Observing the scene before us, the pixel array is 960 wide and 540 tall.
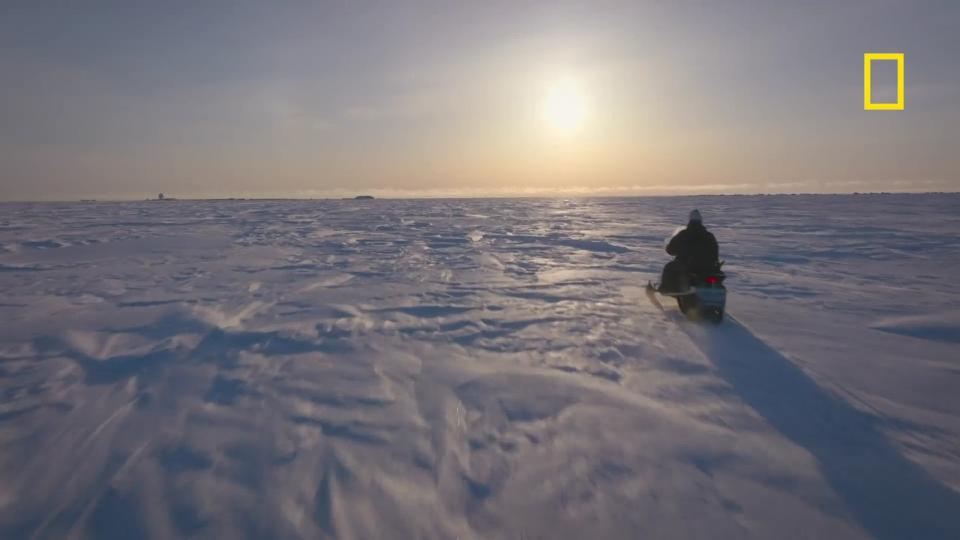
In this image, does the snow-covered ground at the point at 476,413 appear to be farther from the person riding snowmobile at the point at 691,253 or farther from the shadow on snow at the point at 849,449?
the person riding snowmobile at the point at 691,253

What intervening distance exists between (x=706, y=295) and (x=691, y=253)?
1.89ft

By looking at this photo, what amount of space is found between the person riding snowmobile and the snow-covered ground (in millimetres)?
583

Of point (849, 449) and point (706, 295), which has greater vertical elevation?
point (706, 295)

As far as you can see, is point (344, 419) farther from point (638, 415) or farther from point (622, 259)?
point (622, 259)

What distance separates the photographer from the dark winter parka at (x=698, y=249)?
5512 millimetres

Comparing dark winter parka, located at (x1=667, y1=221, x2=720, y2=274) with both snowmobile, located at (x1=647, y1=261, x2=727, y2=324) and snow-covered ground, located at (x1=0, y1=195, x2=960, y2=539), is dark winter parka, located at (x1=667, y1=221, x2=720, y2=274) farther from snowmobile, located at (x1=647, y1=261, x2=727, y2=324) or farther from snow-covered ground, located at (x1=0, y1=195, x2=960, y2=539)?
snow-covered ground, located at (x1=0, y1=195, x2=960, y2=539)

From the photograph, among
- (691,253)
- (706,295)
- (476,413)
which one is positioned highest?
(691,253)

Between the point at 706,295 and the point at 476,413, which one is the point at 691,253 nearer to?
the point at 706,295

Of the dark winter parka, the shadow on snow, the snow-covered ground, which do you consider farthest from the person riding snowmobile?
the shadow on snow

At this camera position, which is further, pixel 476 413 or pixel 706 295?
pixel 706 295

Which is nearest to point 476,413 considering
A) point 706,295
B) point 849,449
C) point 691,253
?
point 849,449

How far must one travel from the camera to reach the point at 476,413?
339 cm

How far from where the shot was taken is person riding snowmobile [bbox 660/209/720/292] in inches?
217

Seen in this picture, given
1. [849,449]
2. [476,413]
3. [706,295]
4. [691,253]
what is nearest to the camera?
[849,449]
